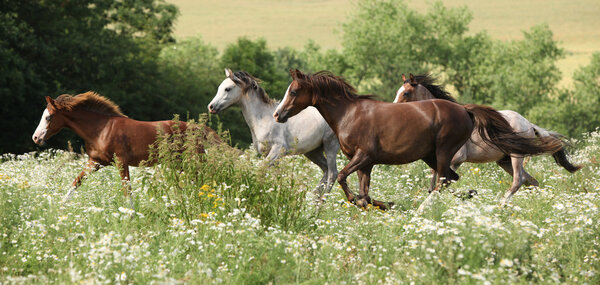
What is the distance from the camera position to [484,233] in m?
5.46

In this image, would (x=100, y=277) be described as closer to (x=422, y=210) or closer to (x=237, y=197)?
(x=237, y=197)

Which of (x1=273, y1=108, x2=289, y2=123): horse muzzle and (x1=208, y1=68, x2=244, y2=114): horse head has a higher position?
(x1=273, y1=108, x2=289, y2=123): horse muzzle

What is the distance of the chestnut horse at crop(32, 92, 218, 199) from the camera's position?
8875 millimetres

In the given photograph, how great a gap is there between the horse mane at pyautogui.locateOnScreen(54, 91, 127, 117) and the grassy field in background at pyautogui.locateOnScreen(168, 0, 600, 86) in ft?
245

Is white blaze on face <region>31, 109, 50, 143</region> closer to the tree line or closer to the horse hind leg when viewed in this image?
the tree line

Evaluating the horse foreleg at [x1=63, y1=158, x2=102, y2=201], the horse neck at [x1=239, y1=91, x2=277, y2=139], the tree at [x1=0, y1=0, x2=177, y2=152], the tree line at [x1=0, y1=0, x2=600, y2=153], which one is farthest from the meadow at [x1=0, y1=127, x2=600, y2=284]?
the tree at [x1=0, y1=0, x2=177, y2=152]

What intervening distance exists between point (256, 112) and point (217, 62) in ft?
146

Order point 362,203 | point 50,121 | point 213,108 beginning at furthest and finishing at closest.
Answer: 1. point 213,108
2. point 50,121
3. point 362,203

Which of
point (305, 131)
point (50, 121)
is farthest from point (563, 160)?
point (50, 121)

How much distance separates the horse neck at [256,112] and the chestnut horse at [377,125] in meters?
1.98

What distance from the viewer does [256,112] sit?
10.4m

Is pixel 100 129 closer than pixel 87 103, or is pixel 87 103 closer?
pixel 100 129

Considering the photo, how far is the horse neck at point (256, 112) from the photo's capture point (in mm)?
10398

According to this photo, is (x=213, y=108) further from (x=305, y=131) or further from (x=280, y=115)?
(x=280, y=115)
